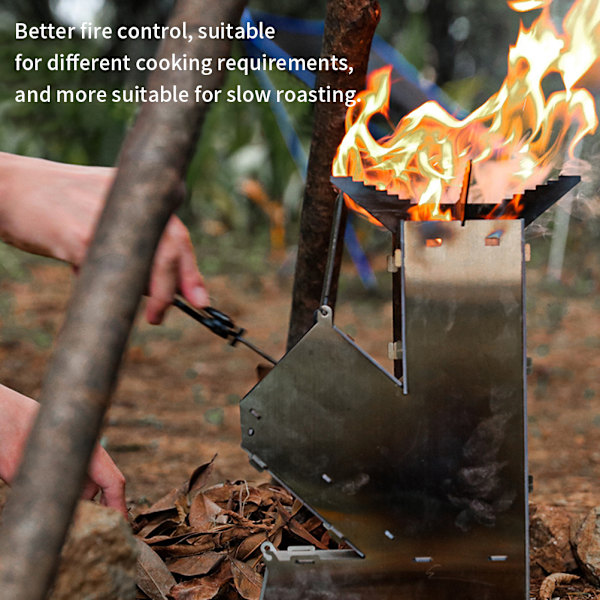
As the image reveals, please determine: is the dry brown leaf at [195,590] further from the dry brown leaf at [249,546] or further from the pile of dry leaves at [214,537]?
the dry brown leaf at [249,546]

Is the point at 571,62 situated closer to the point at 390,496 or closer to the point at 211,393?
the point at 390,496

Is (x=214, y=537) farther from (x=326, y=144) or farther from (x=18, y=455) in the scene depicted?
(x=326, y=144)

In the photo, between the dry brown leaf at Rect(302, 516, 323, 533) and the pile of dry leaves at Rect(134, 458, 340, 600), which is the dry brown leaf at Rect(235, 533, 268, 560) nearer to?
the pile of dry leaves at Rect(134, 458, 340, 600)

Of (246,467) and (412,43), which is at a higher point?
(412,43)

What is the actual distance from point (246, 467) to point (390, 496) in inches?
99.5

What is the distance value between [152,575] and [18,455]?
413mm

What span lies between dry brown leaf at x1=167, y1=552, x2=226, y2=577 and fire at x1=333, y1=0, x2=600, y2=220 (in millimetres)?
901

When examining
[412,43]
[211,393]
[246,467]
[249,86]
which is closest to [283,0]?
[412,43]

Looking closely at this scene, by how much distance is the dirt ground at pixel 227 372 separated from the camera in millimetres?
3984

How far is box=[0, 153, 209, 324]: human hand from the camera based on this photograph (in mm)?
1289

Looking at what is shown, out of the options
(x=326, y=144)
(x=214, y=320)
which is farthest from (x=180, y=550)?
(x=326, y=144)

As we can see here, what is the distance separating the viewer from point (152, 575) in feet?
5.74

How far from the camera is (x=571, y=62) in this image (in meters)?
2.04

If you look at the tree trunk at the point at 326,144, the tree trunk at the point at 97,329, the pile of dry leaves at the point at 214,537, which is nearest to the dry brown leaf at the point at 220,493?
the pile of dry leaves at the point at 214,537
